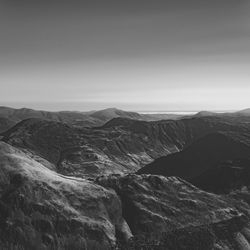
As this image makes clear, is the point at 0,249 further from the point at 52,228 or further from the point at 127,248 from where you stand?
the point at 127,248

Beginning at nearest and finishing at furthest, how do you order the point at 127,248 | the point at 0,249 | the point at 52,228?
the point at 0,249 → the point at 127,248 → the point at 52,228

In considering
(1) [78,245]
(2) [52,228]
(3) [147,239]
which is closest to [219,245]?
(3) [147,239]

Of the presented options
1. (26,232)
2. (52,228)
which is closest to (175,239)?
(52,228)

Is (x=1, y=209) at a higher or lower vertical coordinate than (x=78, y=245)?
higher

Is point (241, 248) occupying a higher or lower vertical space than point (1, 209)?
lower

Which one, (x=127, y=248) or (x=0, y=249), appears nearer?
(x=0, y=249)

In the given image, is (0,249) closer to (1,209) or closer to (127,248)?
(1,209)

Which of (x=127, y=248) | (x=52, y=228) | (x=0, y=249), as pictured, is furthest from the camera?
(x=52, y=228)

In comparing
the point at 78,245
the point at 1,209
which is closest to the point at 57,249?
the point at 78,245

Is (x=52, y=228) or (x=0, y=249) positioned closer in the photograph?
(x=0, y=249)
